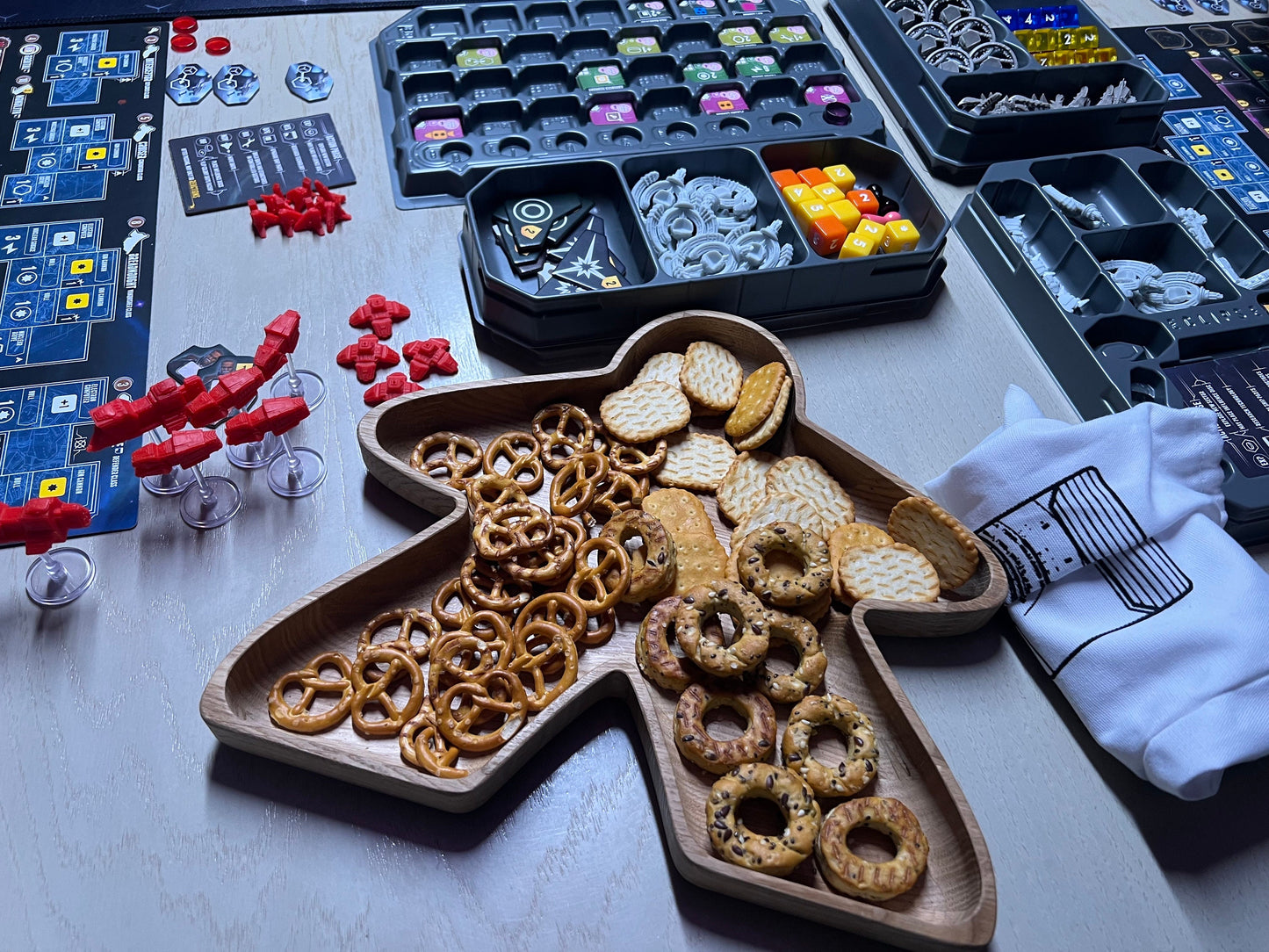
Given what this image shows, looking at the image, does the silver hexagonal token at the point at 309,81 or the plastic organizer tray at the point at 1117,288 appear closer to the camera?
the plastic organizer tray at the point at 1117,288

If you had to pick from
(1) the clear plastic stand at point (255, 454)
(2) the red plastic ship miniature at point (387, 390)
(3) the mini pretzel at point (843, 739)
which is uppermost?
(2) the red plastic ship miniature at point (387, 390)

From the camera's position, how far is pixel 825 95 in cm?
240

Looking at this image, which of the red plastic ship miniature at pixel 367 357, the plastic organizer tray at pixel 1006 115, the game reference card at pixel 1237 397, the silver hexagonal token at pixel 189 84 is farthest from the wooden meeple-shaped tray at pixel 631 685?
the silver hexagonal token at pixel 189 84

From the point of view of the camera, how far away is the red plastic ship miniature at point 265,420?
1506 millimetres

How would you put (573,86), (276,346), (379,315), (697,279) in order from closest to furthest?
(276,346) → (697,279) → (379,315) → (573,86)

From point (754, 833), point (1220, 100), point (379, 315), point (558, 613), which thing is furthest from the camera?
point (1220, 100)

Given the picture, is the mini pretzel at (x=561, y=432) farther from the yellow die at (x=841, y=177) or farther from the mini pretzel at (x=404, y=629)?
the yellow die at (x=841, y=177)

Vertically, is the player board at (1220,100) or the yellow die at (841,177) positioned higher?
the player board at (1220,100)

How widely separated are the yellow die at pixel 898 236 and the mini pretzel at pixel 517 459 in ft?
2.88

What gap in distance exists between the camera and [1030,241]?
6.99 ft

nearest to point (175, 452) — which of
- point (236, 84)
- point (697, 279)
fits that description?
point (697, 279)

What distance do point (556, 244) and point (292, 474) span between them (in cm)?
73

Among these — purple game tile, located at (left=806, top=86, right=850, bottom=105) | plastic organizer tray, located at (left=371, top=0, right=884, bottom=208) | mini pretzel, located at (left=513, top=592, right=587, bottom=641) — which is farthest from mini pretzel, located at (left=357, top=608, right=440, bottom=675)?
purple game tile, located at (left=806, top=86, right=850, bottom=105)

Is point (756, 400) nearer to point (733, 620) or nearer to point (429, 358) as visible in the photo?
point (733, 620)
